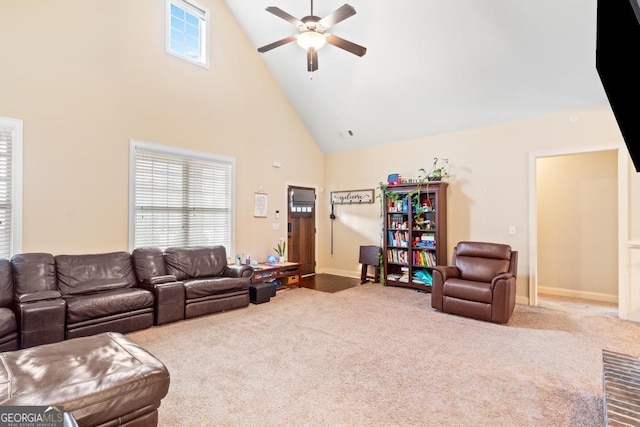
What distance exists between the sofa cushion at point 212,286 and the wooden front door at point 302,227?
214 cm

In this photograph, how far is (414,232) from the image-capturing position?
5875 millimetres

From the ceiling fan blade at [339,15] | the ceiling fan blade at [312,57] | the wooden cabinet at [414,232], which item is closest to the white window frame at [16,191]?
the ceiling fan blade at [312,57]

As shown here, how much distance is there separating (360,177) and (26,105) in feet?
17.6

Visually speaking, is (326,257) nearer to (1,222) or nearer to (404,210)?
(404,210)

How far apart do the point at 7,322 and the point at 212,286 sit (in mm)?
1943

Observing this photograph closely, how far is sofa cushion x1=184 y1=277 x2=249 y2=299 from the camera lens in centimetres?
407

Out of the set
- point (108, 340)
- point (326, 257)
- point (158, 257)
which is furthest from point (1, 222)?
point (326, 257)

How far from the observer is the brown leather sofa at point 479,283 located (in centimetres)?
389

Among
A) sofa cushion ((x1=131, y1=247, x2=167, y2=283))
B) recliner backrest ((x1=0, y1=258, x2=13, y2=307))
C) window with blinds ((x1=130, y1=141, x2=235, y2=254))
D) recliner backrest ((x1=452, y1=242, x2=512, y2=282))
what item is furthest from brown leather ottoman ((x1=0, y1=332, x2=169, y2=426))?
recliner backrest ((x1=452, y1=242, x2=512, y2=282))

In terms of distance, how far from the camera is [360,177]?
22.8ft

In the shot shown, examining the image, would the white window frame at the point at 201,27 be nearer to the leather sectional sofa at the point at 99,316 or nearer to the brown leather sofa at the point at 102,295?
the leather sectional sofa at the point at 99,316

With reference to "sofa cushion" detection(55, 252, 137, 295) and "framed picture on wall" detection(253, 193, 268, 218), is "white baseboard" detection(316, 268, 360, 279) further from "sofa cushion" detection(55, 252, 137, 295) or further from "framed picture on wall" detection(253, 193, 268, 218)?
"sofa cushion" detection(55, 252, 137, 295)

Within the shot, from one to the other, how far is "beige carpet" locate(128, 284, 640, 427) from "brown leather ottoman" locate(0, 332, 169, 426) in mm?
494

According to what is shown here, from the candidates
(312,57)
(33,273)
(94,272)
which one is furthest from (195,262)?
(312,57)
